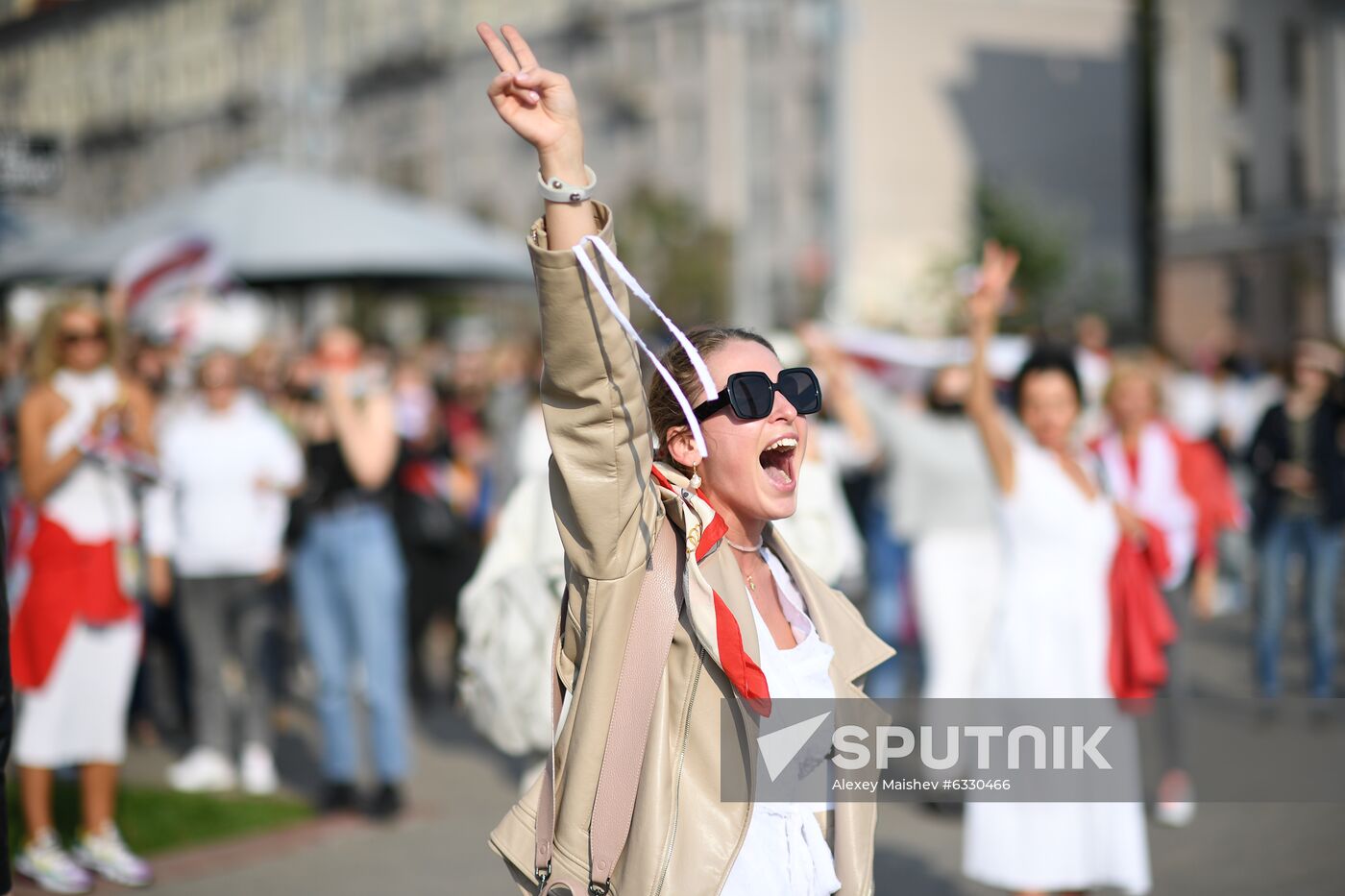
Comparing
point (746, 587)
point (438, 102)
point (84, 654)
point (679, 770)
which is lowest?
point (679, 770)

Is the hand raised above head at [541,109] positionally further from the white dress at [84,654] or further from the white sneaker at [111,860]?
the white sneaker at [111,860]

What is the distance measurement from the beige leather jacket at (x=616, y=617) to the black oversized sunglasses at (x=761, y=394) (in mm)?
163

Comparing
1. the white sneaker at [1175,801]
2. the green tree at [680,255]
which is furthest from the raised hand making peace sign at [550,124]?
the green tree at [680,255]

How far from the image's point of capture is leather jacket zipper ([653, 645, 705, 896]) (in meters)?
2.42

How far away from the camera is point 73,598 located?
5.74 meters

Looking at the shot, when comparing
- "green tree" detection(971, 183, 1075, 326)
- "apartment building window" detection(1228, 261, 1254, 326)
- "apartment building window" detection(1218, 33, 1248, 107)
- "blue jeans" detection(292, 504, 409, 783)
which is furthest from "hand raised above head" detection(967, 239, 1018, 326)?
"apartment building window" detection(1218, 33, 1248, 107)

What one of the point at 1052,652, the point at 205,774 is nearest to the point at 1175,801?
the point at 1052,652

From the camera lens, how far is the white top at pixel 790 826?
2535 mm

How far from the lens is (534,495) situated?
4.85 metres

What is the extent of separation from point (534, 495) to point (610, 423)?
2546 millimetres

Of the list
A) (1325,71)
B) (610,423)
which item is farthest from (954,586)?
(1325,71)

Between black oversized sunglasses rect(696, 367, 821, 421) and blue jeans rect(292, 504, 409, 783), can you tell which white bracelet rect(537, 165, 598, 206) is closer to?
black oversized sunglasses rect(696, 367, 821, 421)

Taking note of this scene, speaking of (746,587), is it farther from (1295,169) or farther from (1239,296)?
(1295,169)

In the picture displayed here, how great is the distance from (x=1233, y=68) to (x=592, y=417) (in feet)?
158
